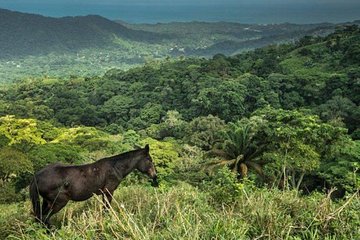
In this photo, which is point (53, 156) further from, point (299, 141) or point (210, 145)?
point (210, 145)

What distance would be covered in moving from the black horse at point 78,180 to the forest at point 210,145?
0.93 ft

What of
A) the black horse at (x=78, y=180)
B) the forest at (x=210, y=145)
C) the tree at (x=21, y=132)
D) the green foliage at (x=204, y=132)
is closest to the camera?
the forest at (x=210, y=145)

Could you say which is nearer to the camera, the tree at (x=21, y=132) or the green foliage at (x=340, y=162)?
the green foliage at (x=340, y=162)

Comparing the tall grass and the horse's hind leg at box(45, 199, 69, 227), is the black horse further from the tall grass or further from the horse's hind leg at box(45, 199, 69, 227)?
the tall grass

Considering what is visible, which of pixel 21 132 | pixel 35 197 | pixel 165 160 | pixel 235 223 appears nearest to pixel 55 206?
pixel 35 197

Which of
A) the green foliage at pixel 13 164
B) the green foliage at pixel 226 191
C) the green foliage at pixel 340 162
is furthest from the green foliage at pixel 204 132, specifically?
the green foliage at pixel 226 191

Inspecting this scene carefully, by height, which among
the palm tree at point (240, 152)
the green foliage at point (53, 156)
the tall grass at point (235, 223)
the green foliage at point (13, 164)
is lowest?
the green foliage at point (53, 156)

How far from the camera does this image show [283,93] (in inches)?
2603

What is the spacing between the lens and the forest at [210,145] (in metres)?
5.02

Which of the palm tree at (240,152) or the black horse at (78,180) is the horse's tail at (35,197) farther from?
the palm tree at (240,152)

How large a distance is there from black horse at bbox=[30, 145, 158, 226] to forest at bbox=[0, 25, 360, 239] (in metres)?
0.28

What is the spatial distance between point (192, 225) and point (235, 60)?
92480mm

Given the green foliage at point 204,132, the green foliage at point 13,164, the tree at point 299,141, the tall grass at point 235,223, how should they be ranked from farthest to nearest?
the green foliage at point 204,132 < the green foliage at point 13,164 < the tree at point 299,141 < the tall grass at point 235,223

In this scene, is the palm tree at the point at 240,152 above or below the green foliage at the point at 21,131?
above
